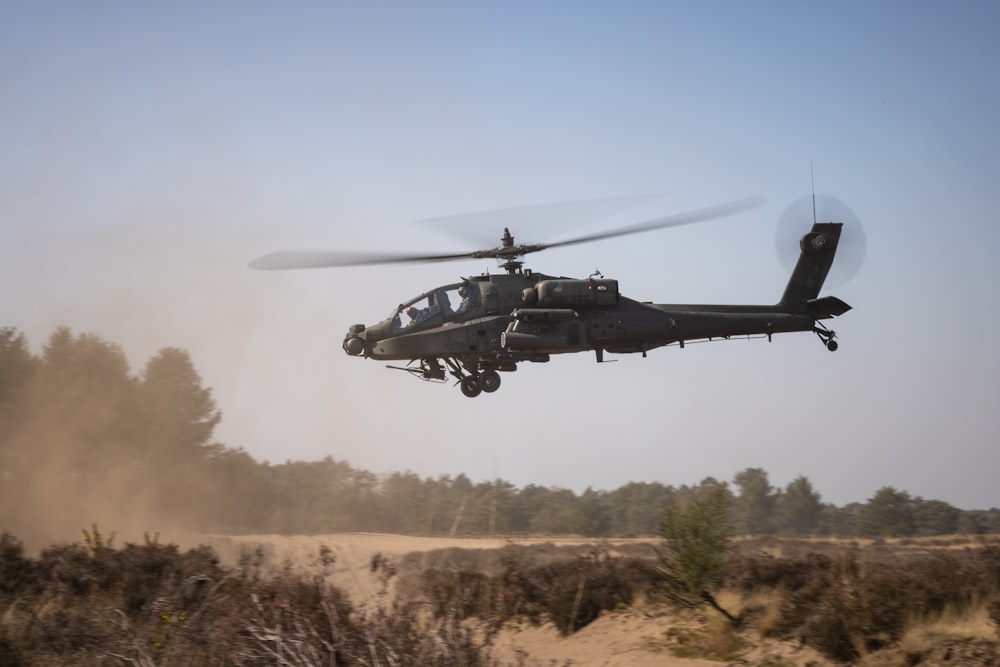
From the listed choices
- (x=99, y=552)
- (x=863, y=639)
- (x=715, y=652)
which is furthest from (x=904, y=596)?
(x=99, y=552)

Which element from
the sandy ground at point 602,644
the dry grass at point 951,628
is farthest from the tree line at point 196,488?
the dry grass at point 951,628

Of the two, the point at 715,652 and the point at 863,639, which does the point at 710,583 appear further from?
the point at 863,639

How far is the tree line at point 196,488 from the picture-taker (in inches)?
1235

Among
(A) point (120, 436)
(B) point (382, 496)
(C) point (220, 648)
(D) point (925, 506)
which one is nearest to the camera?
(C) point (220, 648)

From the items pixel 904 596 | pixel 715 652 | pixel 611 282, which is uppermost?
pixel 611 282

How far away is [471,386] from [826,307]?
29.5 ft

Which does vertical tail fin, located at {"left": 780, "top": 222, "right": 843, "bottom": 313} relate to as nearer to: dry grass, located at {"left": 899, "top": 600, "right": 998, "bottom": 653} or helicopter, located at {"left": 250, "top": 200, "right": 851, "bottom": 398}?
helicopter, located at {"left": 250, "top": 200, "right": 851, "bottom": 398}

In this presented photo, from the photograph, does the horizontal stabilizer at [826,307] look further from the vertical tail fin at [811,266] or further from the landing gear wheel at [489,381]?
the landing gear wheel at [489,381]

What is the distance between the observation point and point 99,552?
19203mm

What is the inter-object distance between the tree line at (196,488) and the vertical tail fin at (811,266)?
329 inches

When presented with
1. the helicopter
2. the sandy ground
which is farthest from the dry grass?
the helicopter

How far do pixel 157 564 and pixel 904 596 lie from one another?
13668 millimetres

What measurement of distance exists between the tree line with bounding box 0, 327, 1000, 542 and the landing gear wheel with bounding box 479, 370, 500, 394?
6.11 meters

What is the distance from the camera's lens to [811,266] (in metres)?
23.5
